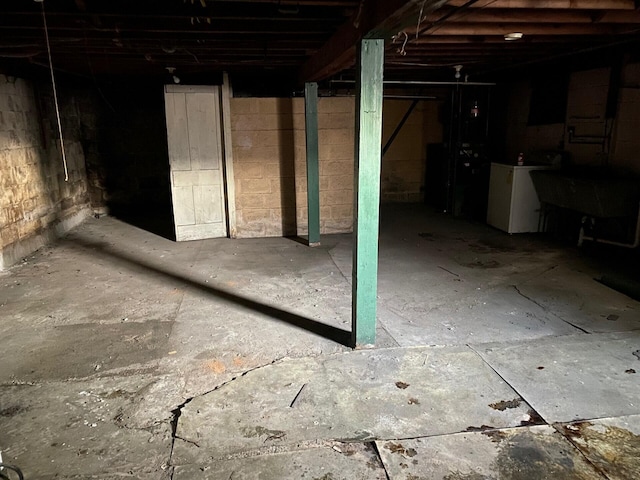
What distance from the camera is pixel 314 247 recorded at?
Answer: 5.89 metres

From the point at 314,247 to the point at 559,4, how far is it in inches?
147

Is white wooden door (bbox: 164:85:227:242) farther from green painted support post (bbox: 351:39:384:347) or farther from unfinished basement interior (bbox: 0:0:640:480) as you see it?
green painted support post (bbox: 351:39:384:347)

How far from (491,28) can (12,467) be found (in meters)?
4.07

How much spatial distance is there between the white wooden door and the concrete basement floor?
1.27 meters

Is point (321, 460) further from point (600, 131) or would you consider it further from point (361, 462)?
point (600, 131)

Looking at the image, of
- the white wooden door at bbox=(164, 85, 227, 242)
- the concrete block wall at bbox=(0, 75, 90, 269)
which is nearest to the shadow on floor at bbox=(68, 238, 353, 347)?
the concrete block wall at bbox=(0, 75, 90, 269)

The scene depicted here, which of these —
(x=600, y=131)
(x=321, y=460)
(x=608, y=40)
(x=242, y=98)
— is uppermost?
(x=608, y=40)

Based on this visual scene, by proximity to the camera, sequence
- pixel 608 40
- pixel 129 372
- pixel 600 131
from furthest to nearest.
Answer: pixel 600 131 < pixel 608 40 < pixel 129 372

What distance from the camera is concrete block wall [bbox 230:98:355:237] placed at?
20.1 ft

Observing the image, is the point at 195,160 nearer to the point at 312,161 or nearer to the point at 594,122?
the point at 312,161

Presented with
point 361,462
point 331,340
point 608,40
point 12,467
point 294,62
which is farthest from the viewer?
point 294,62

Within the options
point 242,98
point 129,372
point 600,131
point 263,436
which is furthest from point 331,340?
point 600,131

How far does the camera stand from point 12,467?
200cm

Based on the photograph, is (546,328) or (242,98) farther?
(242,98)
